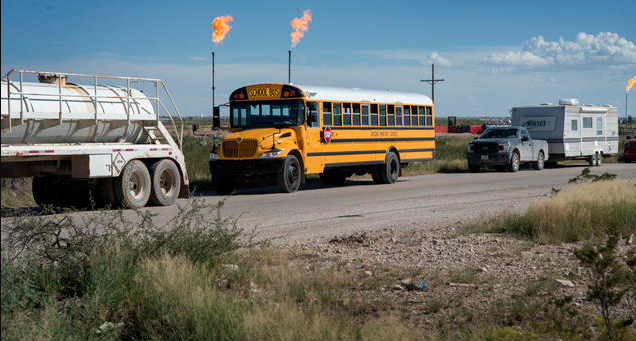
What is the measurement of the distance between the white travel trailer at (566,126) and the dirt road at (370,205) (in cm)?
823

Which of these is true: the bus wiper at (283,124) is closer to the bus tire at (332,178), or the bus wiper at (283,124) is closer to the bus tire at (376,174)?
the bus tire at (332,178)

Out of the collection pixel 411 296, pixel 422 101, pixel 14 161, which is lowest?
pixel 411 296

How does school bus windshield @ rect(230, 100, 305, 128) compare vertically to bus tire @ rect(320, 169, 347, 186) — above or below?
above

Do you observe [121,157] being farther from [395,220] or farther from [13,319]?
[13,319]

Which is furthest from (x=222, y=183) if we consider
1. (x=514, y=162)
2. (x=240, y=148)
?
(x=514, y=162)

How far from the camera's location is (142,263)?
23.1 ft

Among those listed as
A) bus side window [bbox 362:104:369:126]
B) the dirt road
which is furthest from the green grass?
bus side window [bbox 362:104:369:126]

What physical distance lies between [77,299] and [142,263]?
2.37 feet

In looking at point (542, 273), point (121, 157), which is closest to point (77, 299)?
point (542, 273)

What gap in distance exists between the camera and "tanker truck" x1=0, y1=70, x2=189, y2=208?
13.5 metres

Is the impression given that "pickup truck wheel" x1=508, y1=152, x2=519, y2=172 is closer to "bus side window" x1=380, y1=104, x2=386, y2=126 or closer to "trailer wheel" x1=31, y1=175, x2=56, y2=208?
"bus side window" x1=380, y1=104, x2=386, y2=126

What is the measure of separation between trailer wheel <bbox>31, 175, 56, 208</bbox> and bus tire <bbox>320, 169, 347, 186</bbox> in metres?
8.94

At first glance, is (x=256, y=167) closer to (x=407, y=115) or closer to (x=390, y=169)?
(x=390, y=169)

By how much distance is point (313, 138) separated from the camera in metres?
19.9
